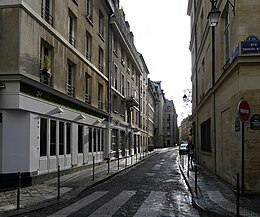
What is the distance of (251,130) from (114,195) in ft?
15.7

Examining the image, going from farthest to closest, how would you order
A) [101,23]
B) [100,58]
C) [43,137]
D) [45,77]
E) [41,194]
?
[101,23] → [100,58] → [45,77] → [43,137] → [41,194]

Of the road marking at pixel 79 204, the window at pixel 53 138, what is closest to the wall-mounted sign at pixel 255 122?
the road marking at pixel 79 204

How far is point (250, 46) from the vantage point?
37.2ft

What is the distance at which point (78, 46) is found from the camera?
2050 cm

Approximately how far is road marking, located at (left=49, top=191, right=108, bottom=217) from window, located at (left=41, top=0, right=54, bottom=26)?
26.1ft

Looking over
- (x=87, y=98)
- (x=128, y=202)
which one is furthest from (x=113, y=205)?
(x=87, y=98)

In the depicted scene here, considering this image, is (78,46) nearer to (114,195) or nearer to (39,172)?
(39,172)

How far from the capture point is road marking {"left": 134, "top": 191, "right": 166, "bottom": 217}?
898cm

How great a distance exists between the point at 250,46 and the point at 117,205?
6212 millimetres

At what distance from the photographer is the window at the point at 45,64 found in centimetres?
1545

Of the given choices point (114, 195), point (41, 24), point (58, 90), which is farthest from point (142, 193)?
point (41, 24)

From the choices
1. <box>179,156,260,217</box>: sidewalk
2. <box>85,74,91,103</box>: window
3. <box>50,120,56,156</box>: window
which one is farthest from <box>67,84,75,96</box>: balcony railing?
<box>179,156,260,217</box>: sidewalk

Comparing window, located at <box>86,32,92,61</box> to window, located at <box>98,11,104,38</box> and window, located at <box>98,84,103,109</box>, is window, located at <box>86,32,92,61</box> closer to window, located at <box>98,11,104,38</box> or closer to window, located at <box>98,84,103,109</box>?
window, located at <box>98,11,104,38</box>

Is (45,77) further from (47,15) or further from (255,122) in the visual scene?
(255,122)
